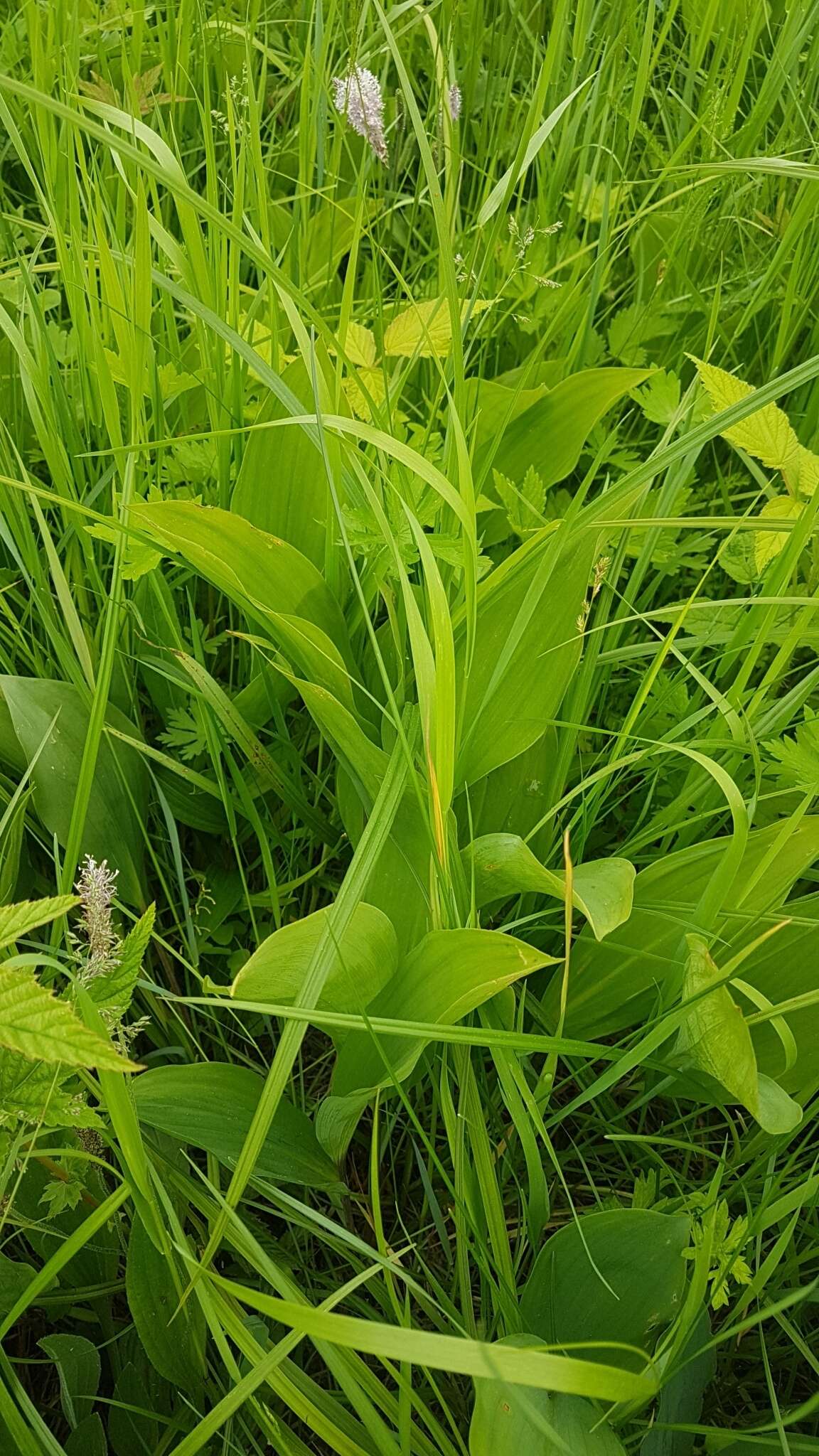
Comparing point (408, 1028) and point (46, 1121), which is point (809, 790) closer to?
point (408, 1028)

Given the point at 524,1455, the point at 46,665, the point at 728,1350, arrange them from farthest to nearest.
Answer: the point at 46,665
the point at 728,1350
the point at 524,1455

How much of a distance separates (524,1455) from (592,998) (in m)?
0.32

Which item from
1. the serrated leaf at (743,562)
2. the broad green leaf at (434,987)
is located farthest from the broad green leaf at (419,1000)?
the serrated leaf at (743,562)

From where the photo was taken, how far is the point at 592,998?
805mm

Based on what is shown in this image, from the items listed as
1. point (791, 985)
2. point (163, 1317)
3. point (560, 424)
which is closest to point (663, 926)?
point (791, 985)

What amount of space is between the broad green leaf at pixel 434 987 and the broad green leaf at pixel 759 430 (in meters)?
0.48

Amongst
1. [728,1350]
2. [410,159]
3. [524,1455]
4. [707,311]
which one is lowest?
[728,1350]

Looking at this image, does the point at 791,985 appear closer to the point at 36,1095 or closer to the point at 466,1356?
the point at 466,1356

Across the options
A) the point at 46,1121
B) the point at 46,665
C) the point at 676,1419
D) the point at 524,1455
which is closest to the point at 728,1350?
the point at 676,1419

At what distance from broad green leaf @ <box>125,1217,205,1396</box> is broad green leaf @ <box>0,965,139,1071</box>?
0.23 m

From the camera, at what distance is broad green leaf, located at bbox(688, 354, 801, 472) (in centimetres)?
83

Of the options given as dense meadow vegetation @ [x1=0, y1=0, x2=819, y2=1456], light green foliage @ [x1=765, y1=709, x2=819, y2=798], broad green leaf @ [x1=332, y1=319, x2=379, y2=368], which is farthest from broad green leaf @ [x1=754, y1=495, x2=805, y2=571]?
broad green leaf @ [x1=332, y1=319, x2=379, y2=368]

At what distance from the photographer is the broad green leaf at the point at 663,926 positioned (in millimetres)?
736

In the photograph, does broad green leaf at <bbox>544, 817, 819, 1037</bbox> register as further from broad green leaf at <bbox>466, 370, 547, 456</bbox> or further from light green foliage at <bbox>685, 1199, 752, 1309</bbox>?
broad green leaf at <bbox>466, 370, 547, 456</bbox>
